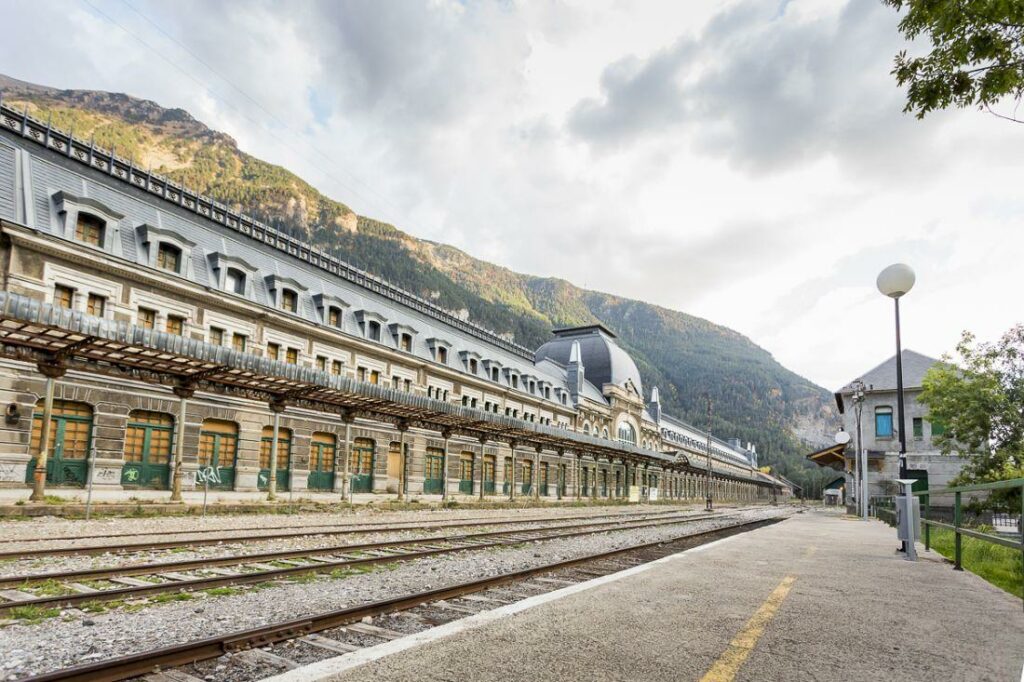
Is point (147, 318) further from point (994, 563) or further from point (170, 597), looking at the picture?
point (994, 563)

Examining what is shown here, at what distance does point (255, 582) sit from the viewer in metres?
9.11

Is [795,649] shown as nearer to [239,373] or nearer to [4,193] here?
[239,373]

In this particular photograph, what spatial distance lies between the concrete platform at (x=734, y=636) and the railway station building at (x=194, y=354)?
53.3ft

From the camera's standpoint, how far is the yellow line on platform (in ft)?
14.8

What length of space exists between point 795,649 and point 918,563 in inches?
347

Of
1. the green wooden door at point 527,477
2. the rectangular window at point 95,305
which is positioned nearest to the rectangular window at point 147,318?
the rectangular window at point 95,305

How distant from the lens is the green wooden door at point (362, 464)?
122 ft

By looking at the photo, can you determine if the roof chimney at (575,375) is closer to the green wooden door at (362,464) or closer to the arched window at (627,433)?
the arched window at (627,433)

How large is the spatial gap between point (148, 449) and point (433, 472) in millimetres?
20946

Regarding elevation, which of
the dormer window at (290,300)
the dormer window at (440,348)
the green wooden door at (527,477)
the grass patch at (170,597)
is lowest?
the green wooden door at (527,477)

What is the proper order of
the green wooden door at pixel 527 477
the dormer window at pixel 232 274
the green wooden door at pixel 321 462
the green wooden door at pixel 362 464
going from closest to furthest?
the dormer window at pixel 232 274
the green wooden door at pixel 321 462
the green wooden door at pixel 362 464
the green wooden door at pixel 527 477

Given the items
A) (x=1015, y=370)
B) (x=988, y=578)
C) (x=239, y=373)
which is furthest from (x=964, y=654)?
(x=1015, y=370)

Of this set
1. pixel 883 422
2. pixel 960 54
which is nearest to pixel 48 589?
pixel 960 54

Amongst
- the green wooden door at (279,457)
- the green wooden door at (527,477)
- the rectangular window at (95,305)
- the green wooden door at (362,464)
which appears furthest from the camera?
the green wooden door at (527,477)
